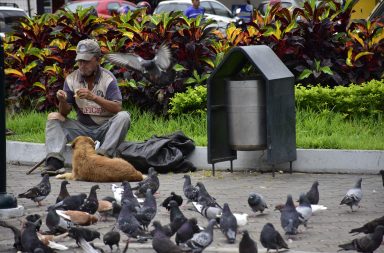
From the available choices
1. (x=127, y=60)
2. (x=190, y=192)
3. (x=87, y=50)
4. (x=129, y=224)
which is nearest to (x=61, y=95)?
(x=87, y=50)

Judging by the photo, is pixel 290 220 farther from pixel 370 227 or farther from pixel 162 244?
pixel 162 244

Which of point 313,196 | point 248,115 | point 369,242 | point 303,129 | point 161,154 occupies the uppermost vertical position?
point 248,115

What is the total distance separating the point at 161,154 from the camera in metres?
11.2

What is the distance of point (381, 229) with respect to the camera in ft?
23.0

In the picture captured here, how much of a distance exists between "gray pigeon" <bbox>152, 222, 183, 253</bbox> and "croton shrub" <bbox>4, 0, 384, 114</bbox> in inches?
235

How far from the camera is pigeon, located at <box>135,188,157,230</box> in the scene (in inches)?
306

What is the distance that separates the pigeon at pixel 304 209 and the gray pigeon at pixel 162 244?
136cm

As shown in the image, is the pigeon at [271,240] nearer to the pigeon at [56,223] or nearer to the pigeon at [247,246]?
the pigeon at [247,246]

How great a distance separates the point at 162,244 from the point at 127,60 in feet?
20.4

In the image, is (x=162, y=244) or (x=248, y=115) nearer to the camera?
(x=162, y=244)

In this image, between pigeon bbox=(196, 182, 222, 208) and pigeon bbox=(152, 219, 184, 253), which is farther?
pigeon bbox=(196, 182, 222, 208)

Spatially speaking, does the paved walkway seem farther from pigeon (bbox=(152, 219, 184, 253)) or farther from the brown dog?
pigeon (bbox=(152, 219, 184, 253))

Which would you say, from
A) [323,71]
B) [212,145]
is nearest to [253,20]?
[323,71]

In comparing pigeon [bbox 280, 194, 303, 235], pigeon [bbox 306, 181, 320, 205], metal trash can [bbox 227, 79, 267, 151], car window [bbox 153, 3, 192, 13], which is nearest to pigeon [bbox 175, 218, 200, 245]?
pigeon [bbox 280, 194, 303, 235]
